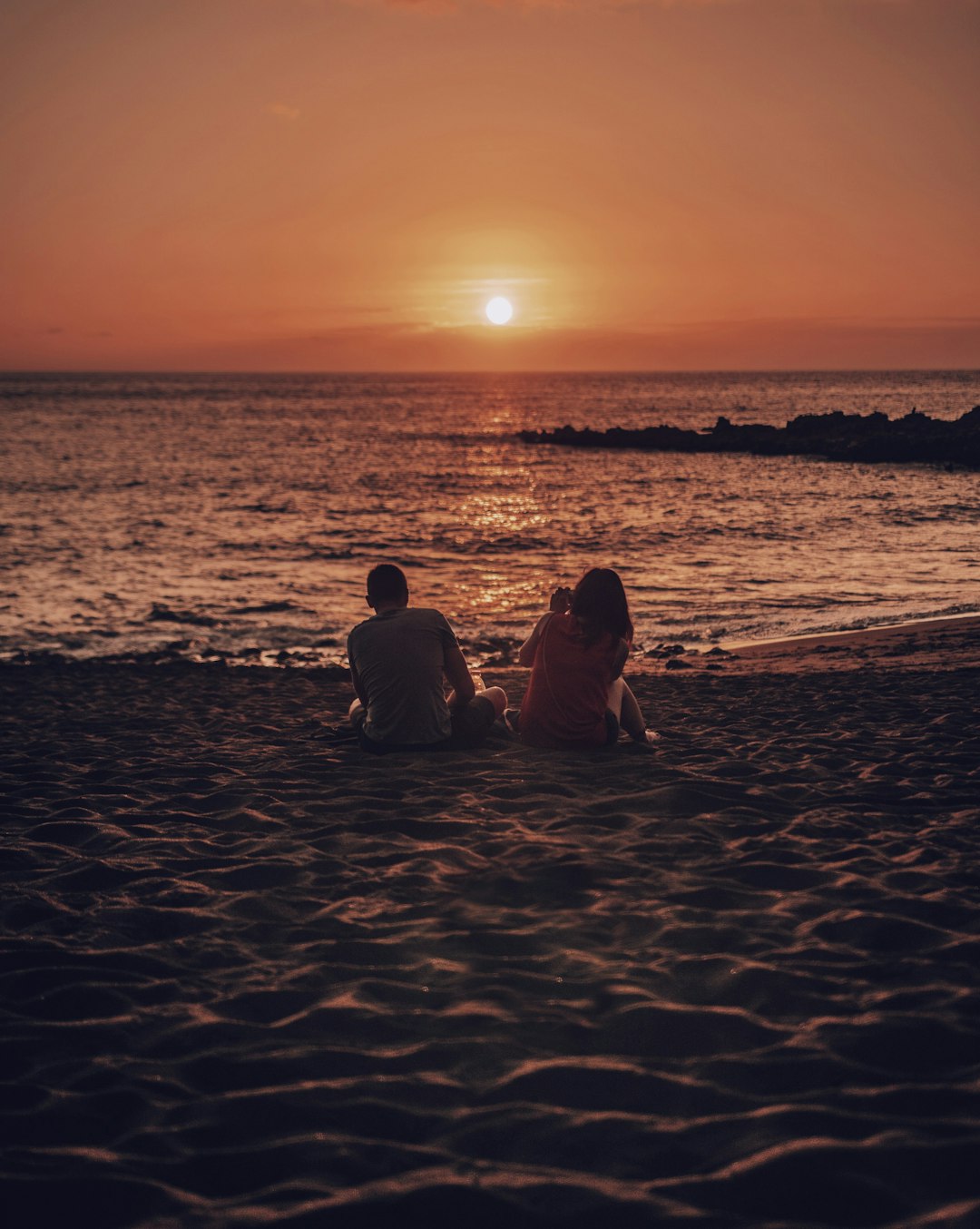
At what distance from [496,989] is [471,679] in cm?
350

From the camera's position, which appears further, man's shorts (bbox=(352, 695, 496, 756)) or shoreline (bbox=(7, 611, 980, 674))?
shoreline (bbox=(7, 611, 980, 674))

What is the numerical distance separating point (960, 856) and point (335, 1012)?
10.6 ft

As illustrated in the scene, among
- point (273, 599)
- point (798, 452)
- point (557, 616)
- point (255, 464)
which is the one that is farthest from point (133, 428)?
point (557, 616)

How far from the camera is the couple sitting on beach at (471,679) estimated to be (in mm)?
6523

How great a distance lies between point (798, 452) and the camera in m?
51.5

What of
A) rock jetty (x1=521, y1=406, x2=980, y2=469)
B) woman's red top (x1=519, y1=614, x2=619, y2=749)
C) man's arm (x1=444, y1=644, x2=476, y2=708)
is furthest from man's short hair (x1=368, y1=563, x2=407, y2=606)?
rock jetty (x1=521, y1=406, x2=980, y2=469)

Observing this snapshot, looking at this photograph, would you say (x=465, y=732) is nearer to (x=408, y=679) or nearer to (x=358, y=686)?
(x=408, y=679)

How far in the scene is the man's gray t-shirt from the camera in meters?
6.60

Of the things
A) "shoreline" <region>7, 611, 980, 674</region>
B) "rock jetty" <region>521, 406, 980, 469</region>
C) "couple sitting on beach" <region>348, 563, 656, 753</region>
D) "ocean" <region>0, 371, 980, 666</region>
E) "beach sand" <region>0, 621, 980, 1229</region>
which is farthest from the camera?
"rock jetty" <region>521, 406, 980, 469</region>

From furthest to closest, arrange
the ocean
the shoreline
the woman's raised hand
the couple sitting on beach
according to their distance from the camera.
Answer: the ocean → the shoreline → the woman's raised hand → the couple sitting on beach

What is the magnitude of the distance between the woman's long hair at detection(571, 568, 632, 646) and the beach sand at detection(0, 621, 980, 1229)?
37.7 inches

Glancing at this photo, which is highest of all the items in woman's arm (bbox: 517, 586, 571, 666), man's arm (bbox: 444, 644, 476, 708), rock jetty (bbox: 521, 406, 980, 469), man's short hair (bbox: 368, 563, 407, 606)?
rock jetty (bbox: 521, 406, 980, 469)

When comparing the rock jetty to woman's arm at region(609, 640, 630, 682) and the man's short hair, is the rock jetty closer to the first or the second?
woman's arm at region(609, 640, 630, 682)

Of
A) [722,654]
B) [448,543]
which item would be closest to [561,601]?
[722,654]
